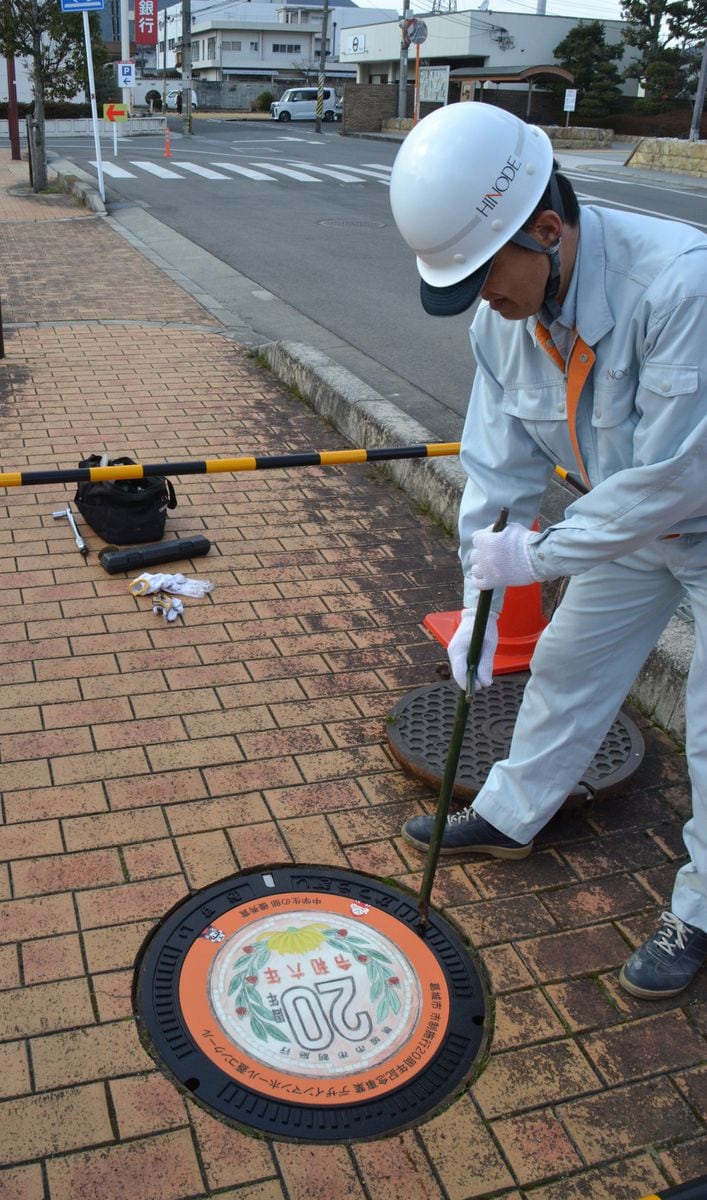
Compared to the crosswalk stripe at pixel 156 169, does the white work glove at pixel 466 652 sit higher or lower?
higher

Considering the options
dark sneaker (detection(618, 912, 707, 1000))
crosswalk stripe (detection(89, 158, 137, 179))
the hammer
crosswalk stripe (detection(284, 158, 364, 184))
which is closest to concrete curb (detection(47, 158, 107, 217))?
crosswalk stripe (detection(89, 158, 137, 179))

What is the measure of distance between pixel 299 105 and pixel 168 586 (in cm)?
5039

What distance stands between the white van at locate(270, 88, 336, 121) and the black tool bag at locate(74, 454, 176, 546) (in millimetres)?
48990

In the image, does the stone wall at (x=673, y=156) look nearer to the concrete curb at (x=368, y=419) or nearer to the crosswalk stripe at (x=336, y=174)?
the crosswalk stripe at (x=336, y=174)

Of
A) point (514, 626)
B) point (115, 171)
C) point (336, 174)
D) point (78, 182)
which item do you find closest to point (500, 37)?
point (336, 174)

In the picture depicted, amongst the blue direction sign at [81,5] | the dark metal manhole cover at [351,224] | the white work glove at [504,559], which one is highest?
the blue direction sign at [81,5]

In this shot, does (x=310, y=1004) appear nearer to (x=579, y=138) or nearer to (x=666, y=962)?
(x=666, y=962)

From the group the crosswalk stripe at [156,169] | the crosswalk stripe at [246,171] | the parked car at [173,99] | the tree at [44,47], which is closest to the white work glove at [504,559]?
the tree at [44,47]

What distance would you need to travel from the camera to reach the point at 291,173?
75.1 feet

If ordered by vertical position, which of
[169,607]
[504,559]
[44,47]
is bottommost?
[169,607]

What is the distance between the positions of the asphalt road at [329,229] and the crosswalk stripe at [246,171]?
0.04 meters

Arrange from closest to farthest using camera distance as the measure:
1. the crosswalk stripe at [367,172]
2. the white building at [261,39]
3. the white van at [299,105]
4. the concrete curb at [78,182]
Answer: the concrete curb at [78,182] → the crosswalk stripe at [367,172] → the white van at [299,105] → the white building at [261,39]

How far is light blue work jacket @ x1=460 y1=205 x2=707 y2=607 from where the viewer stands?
2.15 meters

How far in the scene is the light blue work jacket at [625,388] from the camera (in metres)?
2.15
